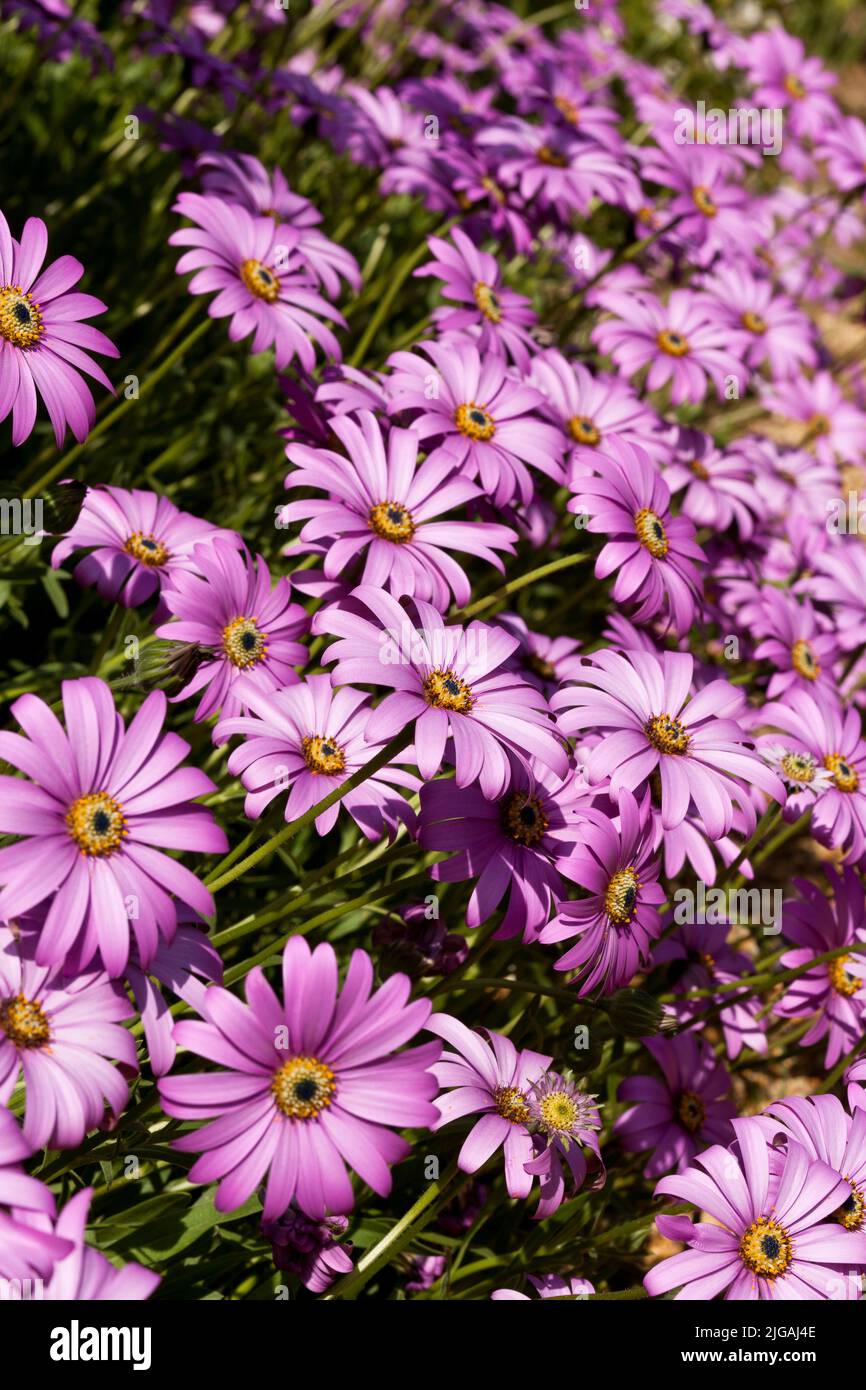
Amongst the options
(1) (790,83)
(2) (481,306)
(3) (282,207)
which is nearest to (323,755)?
(2) (481,306)

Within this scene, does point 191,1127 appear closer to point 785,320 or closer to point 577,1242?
point 577,1242

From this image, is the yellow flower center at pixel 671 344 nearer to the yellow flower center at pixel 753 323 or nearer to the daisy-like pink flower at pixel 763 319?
the daisy-like pink flower at pixel 763 319

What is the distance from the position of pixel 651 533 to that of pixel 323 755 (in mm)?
1061

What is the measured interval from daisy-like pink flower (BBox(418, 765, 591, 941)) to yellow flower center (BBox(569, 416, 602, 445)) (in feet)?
5.02

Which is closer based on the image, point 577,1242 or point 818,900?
point 577,1242

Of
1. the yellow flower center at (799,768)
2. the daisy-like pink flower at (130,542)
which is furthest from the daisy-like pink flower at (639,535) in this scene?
the daisy-like pink flower at (130,542)

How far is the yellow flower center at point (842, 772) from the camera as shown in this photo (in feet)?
10.6

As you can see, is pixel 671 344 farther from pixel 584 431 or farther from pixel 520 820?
pixel 520 820

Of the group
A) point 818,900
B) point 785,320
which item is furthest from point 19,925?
point 785,320

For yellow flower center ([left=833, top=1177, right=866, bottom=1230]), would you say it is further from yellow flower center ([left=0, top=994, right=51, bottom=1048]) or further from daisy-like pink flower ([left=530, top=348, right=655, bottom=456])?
daisy-like pink flower ([left=530, top=348, right=655, bottom=456])

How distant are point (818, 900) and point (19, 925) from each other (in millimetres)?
2169

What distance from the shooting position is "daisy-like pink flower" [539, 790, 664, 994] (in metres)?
2.40

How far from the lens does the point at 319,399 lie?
3.13 m

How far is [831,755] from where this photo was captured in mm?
3357
